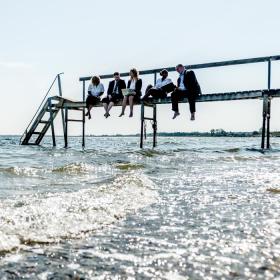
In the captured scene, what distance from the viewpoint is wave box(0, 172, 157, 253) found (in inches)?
105

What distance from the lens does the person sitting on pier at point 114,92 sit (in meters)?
13.6

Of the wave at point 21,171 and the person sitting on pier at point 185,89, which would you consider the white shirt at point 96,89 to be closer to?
the person sitting on pier at point 185,89

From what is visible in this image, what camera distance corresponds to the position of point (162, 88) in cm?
1259

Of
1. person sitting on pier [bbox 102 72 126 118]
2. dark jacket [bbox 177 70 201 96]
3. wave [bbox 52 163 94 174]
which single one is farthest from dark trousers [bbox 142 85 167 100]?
wave [bbox 52 163 94 174]

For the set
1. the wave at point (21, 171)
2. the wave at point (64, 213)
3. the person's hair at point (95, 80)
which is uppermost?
the person's hair at point (95, 80)

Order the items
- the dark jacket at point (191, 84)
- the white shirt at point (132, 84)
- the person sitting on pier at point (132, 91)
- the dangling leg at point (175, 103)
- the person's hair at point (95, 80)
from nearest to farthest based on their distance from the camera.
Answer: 1. the dark jacket at point (191, 84)
2. the dangling leg at point (175, 103)
3. the person sitting on pier at point (132, 91)
4. the white shirt at point (132, 84)
5. the person's hair at point (95, 80)

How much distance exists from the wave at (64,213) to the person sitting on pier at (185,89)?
23.2 ft

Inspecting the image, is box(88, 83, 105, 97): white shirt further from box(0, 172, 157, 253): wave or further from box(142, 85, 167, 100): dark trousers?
box(0, 172, 157, 253): wave

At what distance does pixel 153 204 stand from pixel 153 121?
513 inches

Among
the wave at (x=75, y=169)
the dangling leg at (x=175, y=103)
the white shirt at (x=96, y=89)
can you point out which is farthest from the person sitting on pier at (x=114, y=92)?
the wave at (x=75, y=169)

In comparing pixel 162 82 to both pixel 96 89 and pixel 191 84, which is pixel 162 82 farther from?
pixel 96 89

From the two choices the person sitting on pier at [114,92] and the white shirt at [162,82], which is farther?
the person sitting on pier at [114,92]

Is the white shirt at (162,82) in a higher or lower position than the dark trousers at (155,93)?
higher

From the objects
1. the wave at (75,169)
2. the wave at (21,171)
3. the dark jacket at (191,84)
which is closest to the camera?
the wave at (21,171)
